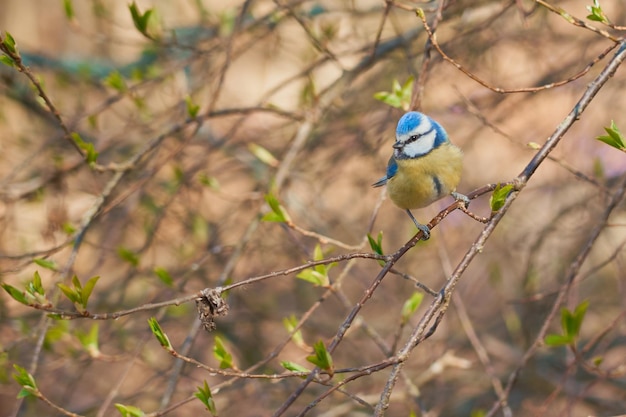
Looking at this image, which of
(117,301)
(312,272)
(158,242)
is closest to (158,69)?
(158,242)

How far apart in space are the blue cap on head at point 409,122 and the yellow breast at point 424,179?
0.11 meters

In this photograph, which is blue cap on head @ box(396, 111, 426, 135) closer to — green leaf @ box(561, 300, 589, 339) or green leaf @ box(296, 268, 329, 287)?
green leaf @ box(296, 268, 329, 287)

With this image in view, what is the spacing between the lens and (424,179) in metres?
2.56

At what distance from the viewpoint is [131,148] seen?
185 inches

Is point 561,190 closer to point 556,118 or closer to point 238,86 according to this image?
point 556,118

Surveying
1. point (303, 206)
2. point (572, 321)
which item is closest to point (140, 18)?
point (303, 206)

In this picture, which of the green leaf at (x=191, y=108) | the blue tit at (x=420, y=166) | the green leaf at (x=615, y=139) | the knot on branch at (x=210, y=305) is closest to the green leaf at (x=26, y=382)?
the knot on branch at (x=210, y=305)

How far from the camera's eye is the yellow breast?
256 centimetres

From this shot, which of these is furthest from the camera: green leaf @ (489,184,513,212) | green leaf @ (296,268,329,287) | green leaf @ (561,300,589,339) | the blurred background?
the blurred background

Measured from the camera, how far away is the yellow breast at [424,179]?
256 centimetres

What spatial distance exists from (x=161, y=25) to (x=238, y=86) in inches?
175

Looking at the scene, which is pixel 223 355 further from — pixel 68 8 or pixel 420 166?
pixel 68 8

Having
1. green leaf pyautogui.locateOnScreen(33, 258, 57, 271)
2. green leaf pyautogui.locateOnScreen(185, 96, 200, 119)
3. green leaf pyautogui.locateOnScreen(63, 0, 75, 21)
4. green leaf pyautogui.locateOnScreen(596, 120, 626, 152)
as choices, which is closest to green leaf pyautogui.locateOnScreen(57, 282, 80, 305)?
green leaf pyautogui.locateOnScreen(33, 258, 57, 271)

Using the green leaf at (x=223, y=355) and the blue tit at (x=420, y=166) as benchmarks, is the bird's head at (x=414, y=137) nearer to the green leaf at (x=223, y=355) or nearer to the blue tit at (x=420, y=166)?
the blue tit at (x=420, y=166)
